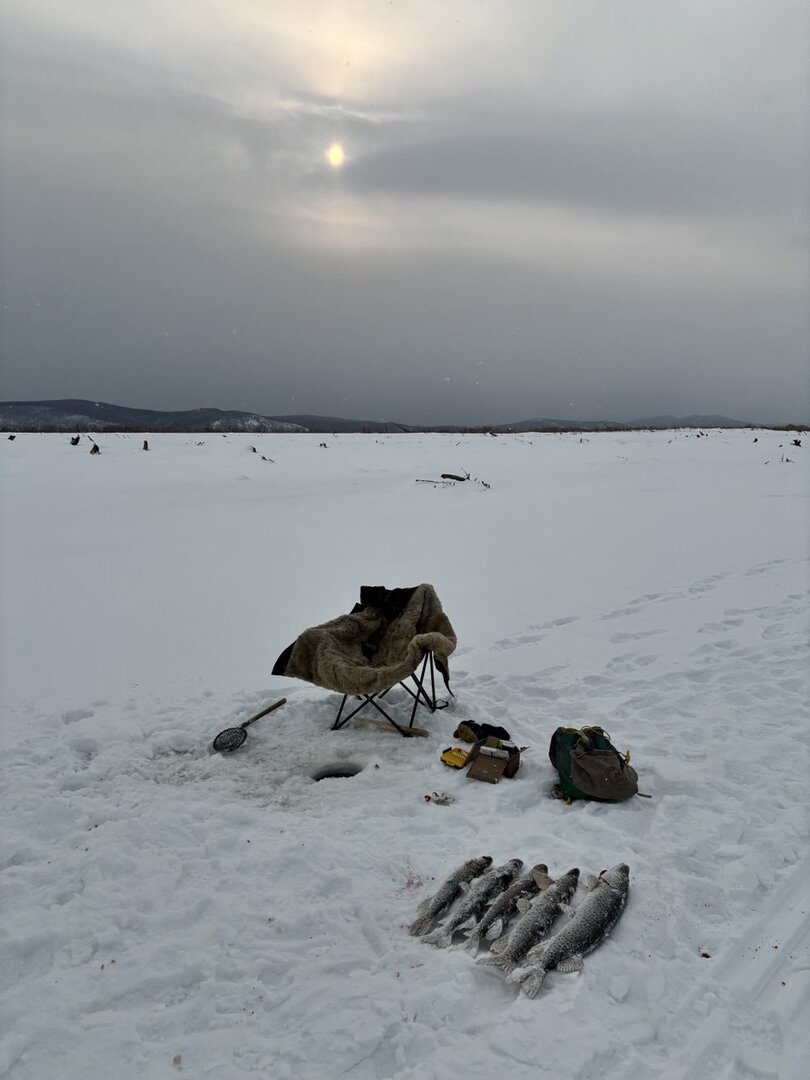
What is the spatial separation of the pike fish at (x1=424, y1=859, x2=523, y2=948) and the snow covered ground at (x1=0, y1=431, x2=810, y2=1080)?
10 cm

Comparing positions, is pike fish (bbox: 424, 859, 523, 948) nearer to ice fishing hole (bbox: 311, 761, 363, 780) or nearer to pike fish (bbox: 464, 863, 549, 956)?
pike fish (bbox: 464, 863, 549, 956)

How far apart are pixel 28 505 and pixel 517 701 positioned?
10.6 meters

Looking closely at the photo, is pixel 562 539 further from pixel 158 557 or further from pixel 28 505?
pixel 28 505

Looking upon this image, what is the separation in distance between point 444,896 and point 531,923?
444 millimetres

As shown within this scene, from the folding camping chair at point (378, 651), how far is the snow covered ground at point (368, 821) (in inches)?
13.7

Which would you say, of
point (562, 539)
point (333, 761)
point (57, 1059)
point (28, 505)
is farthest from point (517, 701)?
point (28, 505)

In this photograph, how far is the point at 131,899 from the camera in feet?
9.99

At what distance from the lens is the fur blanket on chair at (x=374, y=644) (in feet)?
14.9

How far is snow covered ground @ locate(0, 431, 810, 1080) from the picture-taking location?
93.9 inches

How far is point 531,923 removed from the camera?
2.79m

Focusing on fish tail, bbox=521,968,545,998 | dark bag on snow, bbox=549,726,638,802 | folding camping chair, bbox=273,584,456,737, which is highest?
folding camping chair, bbox=273,584,456,737

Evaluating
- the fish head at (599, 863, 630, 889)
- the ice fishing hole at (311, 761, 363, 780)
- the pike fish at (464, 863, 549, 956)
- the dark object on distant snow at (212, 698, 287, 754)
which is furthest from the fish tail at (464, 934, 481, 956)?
the dark object on distant snow at (212, 698, 287, 754)

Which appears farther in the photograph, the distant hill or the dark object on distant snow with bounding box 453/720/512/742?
the distant hill

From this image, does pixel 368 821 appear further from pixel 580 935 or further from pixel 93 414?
pixel 93 414
